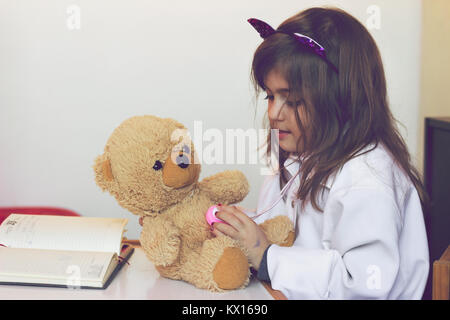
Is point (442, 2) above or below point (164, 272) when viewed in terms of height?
above

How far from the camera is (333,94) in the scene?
957 mm

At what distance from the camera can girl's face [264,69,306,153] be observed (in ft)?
3.18

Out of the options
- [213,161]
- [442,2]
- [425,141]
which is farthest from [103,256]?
[442,2]

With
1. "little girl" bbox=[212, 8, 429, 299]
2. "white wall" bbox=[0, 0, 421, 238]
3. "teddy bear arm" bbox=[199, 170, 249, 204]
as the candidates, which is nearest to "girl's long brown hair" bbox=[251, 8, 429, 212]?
"little girl" bbox=[212, 8, 429, 299]

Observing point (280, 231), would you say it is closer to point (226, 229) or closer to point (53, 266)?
point (226, 229)

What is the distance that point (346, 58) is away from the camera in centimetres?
95

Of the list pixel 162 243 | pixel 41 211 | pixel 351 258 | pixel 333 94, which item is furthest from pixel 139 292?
pixel 41 211

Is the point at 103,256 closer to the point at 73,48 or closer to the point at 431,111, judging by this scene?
the point at 73,48

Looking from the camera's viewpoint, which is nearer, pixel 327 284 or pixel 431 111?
pixel 327 284

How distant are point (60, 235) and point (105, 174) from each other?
25 centimetres

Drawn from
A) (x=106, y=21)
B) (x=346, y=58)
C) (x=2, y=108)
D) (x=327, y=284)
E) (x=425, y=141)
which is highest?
(x=106, y=21)

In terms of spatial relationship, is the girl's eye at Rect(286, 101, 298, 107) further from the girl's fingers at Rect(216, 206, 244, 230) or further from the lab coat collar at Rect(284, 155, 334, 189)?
the girl's fingers at Rect(216, 206, 244, 230)

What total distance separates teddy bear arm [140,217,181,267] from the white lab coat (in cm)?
17

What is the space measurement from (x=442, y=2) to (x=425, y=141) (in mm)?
429
